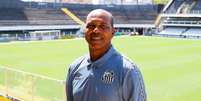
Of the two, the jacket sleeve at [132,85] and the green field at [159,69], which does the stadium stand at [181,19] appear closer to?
the green field at [159,69]

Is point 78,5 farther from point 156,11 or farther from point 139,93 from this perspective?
point 139,93

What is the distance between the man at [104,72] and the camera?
2.33m

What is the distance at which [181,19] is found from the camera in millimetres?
49875

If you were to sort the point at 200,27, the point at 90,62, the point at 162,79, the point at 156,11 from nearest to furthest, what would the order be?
the point at 90,62, the point at 162,79, the point at 200,27, the point at 156,11

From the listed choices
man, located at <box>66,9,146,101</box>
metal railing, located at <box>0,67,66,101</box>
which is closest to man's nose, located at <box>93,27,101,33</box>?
man, located at <box>66,9,146,101</box>

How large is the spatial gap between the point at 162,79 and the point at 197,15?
34303mm

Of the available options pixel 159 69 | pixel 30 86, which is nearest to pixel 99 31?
pixel 30 86

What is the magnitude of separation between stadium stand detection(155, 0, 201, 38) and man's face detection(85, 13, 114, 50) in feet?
140

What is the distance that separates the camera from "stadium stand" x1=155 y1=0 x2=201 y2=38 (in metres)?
46.2

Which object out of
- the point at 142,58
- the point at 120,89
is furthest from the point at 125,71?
the point at 142,58

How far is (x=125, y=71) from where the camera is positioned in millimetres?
2316

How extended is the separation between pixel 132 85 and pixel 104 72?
0.20m

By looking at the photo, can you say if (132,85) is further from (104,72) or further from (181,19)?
(181,19)

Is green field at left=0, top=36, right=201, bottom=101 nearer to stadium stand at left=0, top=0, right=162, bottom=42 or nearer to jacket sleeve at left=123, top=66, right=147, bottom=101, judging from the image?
jacket sleeve at left=123, top=66, right=147, bottom=101
